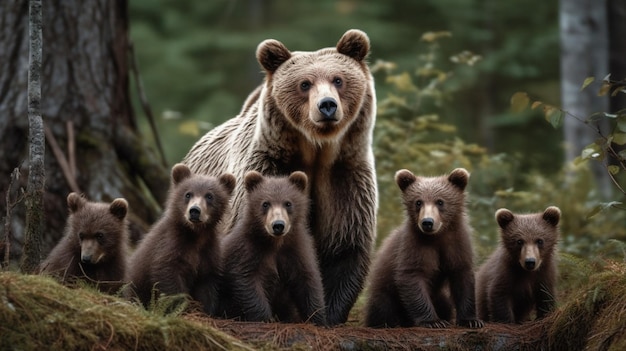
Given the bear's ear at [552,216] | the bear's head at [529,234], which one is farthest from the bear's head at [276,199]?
the bear's ear at [552,216]

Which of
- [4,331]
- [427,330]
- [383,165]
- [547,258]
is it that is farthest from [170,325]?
[383,165]

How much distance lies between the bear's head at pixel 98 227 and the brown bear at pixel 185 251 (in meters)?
0.20

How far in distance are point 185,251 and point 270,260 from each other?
0.61 metres

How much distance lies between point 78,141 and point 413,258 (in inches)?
163

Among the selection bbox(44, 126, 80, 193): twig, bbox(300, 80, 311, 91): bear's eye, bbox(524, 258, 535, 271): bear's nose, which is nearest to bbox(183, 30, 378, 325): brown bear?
bbox(300, 80, 311, 91): bear's eye

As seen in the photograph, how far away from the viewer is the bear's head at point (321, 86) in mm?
8008

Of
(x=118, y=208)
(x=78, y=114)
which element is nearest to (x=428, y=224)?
(x=118, y=208)

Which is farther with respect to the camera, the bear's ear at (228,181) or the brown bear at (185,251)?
the bear's ear at (228,181)

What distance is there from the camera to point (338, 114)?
26.0 feet

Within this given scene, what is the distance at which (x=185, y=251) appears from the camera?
7.29 metres

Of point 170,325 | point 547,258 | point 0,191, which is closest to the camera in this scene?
point 170,325

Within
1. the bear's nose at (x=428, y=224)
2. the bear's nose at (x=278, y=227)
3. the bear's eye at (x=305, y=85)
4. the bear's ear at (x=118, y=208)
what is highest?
the bear's eye at (x=305, y=85)

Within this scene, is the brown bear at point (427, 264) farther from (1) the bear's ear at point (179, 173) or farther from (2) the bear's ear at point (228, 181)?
(1) the bear's ear at point (179, 173)

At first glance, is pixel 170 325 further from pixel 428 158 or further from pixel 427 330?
pixel 428 158
